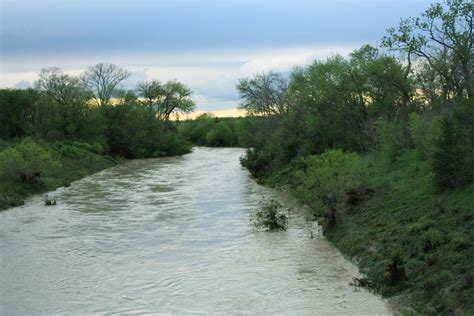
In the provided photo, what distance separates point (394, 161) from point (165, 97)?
269ft

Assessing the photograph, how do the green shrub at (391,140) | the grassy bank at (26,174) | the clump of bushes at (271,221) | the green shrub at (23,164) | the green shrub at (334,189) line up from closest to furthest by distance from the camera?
1. the green shrub at (334,189)
2. the clump of bushes at (271,221)
3. the green shrub at (391,140)
4. the grassy bank at (26,174)
5. the green shrub at (23,164)

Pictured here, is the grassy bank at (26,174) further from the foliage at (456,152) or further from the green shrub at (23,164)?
the foliage at (456,152)

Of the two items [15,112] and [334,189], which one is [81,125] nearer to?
[15,112]

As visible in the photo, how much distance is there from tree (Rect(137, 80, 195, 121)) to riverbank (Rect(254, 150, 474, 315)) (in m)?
80.5

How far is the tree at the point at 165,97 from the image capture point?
106 m

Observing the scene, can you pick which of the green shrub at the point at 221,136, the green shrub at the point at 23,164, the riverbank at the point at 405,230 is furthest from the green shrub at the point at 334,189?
the green shrub at the point at 221,136

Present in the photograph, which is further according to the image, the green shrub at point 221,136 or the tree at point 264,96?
the green shrub at point 221,136

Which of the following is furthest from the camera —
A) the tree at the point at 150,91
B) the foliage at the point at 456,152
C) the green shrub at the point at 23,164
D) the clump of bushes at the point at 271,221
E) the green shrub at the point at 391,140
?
the tree at the point at 150,91

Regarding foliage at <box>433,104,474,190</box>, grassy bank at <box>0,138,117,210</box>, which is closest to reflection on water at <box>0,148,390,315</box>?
grassy bank at <box>0,138,117,210</box>

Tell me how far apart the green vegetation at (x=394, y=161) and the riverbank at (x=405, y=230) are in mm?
43

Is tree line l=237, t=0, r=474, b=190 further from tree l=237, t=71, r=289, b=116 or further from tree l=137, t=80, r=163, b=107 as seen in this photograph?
tree l=137, t=80, r=163, b=107

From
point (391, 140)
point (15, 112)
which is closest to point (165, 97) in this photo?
point (15, 112)

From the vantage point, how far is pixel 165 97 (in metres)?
108

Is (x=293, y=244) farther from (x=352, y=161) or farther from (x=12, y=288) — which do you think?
(x=12, y=288)
